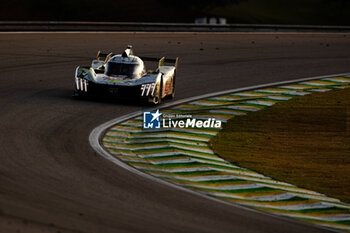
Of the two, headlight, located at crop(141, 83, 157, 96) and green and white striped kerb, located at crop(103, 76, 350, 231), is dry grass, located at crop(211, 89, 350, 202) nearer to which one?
green and white striped kerb, located at crop(103, 76, 350, 231)

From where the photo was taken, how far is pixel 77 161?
41.8 feet

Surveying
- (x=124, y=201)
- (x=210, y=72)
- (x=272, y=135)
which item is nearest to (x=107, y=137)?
(x=272, y=135)

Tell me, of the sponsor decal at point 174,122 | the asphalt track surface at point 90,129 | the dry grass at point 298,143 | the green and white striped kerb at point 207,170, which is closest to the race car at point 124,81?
the asphalt track surface at point 90,129

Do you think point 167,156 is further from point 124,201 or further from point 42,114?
point 42,114

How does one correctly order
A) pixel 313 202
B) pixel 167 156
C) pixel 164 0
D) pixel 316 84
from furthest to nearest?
pixel 164 0 < pixel 316 84 < pixel 167 156 < pixel 313 202

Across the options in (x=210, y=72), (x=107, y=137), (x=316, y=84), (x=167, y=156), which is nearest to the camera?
(x=167, y=156)

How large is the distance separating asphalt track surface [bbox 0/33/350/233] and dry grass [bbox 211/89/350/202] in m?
2.70

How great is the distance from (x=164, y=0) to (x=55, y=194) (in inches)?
2212

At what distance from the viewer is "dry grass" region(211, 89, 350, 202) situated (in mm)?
12852

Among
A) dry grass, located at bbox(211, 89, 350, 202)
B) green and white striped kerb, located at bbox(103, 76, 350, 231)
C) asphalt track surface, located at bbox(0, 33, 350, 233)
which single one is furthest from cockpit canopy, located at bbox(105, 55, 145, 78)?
dry grass, located at bbox(211, 89, 350, 202)

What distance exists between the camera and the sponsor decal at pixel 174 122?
16844 mm

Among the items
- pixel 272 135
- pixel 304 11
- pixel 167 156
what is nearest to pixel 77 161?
pixel 167 156

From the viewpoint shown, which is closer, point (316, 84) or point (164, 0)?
point (316, 84)

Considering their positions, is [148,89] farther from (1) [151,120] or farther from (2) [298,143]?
(2) [298,143]
